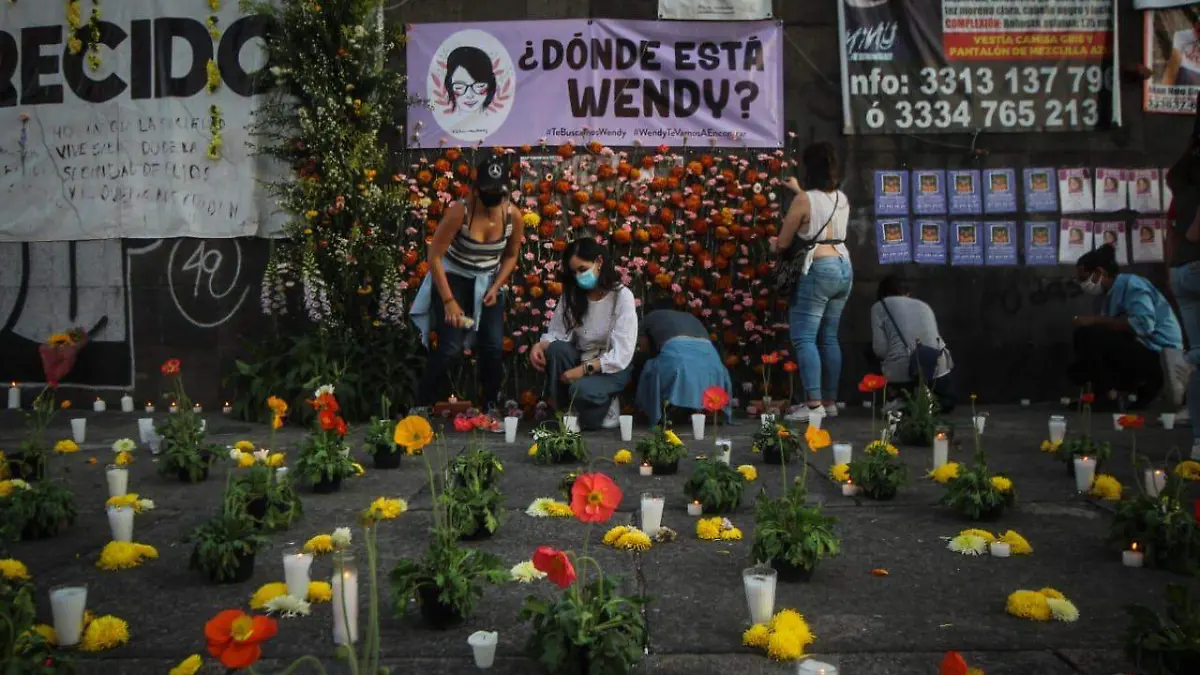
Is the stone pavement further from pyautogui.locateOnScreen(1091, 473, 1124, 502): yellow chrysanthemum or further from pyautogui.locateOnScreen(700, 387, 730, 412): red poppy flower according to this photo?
pyautogui.locateOnScreen(700, 387, 730, 412): red poppy flower

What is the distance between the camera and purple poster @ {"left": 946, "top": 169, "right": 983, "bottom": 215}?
8.91m

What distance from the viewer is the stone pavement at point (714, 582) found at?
3035mm

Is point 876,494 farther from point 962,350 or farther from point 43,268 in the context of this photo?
point 43,268

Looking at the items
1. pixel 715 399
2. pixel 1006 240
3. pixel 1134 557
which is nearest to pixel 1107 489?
pixel 1134 557

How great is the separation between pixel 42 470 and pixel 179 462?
0.64 meters

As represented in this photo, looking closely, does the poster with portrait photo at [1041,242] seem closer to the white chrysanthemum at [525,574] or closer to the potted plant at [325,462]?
the potted plant at [325,462]

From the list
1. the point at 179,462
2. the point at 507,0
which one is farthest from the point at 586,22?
the point at 179,462

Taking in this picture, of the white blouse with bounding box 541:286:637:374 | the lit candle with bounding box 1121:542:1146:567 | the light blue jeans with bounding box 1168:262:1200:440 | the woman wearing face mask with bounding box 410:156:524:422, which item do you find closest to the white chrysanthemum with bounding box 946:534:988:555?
the lit candle with bounding box 1121:542:1146:567

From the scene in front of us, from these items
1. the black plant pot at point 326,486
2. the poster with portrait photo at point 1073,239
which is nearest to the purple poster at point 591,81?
the poster with portrait photo at point 1073,239

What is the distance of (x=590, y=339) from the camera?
24.9ft

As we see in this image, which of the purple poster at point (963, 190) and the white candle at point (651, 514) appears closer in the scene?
the white candle at point (651, 514)

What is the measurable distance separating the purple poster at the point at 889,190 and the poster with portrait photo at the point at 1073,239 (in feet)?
4.76

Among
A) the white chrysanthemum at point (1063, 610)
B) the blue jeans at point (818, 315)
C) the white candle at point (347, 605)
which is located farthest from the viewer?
the blue jeans at point (818, 315)

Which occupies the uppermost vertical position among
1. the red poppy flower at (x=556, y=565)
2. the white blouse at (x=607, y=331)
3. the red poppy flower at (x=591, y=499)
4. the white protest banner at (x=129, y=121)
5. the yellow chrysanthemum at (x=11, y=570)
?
the white protest banner at (x=129, y=121)
